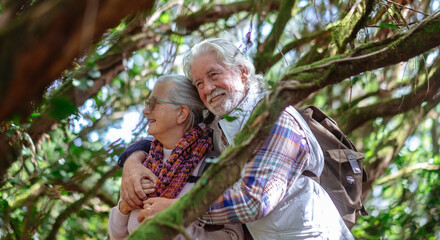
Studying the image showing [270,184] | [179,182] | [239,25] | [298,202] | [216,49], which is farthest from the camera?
[239,25]

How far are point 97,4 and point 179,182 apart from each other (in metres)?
1.77

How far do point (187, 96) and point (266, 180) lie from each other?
3.25 feet

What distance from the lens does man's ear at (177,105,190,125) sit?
307 cm

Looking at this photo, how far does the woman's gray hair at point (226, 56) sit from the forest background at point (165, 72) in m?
0.11

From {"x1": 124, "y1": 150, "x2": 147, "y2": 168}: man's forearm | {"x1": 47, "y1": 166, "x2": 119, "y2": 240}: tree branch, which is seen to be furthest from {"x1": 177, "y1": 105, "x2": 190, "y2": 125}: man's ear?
{"x1": 47, "y1": 166, "x2": 119, "y2": 240}: tree branch

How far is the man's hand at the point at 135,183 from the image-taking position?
2.74 m

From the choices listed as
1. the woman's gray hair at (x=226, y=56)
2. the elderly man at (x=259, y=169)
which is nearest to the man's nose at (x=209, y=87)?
the elderly man at (x=259, y=169)

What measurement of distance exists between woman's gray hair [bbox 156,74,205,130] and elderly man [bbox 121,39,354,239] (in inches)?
4.3

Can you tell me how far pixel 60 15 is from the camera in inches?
41.0

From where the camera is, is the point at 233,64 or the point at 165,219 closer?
the point at 165,219

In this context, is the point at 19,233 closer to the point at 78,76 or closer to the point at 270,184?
the point at 78,76

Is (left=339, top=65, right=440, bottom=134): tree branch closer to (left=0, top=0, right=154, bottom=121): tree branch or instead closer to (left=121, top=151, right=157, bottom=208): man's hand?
(left=121, top=151, right=157, bottom=208): man's hand

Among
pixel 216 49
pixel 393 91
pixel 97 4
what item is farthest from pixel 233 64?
pixel 393 91

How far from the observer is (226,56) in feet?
9.71
